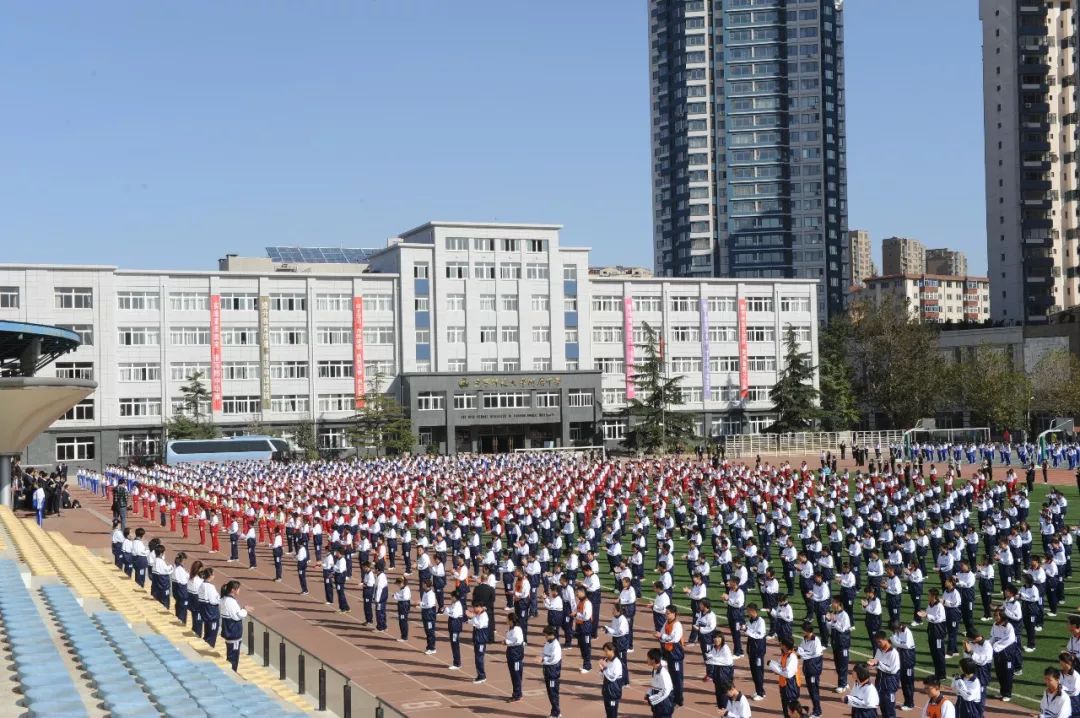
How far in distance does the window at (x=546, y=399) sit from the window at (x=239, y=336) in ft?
56.5

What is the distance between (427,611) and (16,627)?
19.7ft

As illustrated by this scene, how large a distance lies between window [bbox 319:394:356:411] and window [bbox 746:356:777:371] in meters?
26.7

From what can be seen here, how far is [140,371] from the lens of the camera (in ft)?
216

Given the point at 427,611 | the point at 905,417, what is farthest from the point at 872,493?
the point at 905,417

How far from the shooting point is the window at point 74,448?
63.8 metres

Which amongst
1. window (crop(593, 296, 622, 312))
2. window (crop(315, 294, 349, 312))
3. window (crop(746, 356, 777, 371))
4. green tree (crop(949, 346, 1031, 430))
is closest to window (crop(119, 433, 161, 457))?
window (crop(315, 294, 349, 312))

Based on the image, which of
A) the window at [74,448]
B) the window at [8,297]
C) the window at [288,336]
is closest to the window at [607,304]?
the window at [288,336]

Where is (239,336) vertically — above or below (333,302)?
below

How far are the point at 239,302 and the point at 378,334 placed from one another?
830 cm

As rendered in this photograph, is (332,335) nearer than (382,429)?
No

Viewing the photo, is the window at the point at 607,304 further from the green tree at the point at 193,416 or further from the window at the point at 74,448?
the window at the point at 74,448

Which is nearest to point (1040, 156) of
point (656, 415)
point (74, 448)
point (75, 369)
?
point (656, 415)

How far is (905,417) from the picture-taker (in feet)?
255

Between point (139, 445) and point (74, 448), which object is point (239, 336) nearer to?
point (139, 445)
